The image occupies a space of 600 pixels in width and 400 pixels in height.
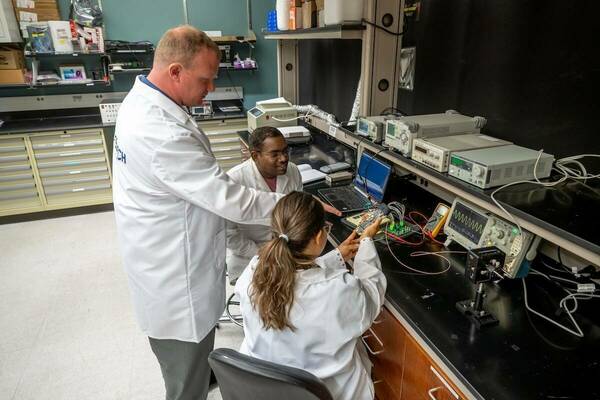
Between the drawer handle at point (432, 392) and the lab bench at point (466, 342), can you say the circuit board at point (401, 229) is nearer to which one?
Result: the lab bench at point (466, 342)

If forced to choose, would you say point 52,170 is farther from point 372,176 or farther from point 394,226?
point 394,226

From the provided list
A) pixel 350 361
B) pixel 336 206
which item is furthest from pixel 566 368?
pixel 336 206

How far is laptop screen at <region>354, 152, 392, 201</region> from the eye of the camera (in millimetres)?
2039

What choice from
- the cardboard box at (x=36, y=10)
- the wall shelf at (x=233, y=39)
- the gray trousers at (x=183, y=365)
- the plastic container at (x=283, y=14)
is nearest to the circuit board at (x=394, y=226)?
the gray trousers at (x=183, y=365)

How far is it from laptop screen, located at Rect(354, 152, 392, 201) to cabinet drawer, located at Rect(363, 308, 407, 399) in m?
0.79

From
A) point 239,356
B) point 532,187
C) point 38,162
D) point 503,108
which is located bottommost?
point 38,162

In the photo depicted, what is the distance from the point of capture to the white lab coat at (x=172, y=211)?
1.30 m

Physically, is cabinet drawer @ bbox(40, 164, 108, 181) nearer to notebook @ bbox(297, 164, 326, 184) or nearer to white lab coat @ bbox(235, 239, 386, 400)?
notebook @ bbox(297, 164, 326, 184)

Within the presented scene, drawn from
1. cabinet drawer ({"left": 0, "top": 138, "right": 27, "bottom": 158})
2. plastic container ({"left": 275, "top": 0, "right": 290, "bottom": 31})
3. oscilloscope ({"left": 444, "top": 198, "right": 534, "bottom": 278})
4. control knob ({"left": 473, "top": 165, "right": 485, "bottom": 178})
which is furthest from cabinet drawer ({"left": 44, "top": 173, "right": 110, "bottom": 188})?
control knob ({"left": 473, "top": 165, "right": 485, "bottom": 178})

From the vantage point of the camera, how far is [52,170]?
378 cm

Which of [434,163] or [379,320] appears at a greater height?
[434,163]

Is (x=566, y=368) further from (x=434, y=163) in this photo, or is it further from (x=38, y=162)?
(x=38, y=162)

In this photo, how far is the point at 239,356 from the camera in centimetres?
93

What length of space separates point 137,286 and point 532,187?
1490 mm
